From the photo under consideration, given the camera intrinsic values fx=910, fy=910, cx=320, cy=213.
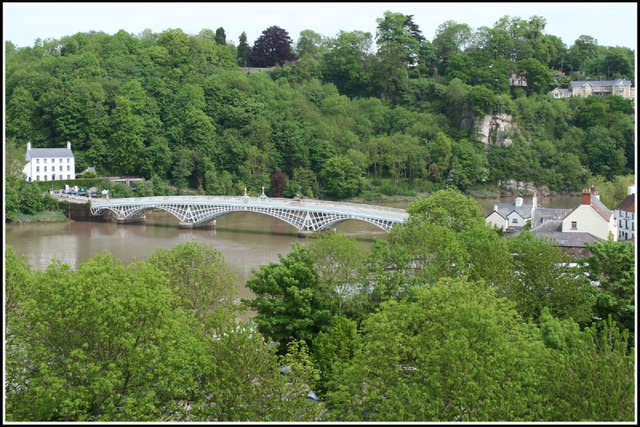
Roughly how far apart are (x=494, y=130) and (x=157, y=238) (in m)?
34.5

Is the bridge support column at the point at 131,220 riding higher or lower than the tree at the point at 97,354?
lower

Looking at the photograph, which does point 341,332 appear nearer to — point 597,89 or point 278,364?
point 278,364

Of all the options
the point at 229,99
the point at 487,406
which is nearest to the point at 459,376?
the point at 487,406

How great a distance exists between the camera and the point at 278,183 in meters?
56.2

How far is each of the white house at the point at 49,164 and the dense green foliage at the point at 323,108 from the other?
77.6 inches

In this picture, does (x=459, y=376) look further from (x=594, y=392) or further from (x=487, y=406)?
(x=594, y=392)

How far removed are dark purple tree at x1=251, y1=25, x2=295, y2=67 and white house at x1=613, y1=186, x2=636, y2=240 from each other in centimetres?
4157

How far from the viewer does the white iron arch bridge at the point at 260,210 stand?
124ft

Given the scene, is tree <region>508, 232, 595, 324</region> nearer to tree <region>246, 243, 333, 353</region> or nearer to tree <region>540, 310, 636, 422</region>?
tree <region>246, 243, 333, 353</region>

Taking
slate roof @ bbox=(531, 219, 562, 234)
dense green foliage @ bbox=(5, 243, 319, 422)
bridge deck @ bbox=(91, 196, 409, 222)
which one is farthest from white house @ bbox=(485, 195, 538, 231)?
dense green foliage @ bbox=(5, 243, 319, 422)

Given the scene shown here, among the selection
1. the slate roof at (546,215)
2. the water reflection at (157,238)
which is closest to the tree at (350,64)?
the water reflection at (157,238)

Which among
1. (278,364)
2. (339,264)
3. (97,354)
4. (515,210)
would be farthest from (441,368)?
(515,210)

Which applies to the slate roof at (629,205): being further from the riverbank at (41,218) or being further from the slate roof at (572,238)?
the riverbank at (41,218)

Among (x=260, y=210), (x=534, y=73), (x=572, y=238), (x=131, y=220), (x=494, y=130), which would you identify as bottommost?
(x=131, y=220)
